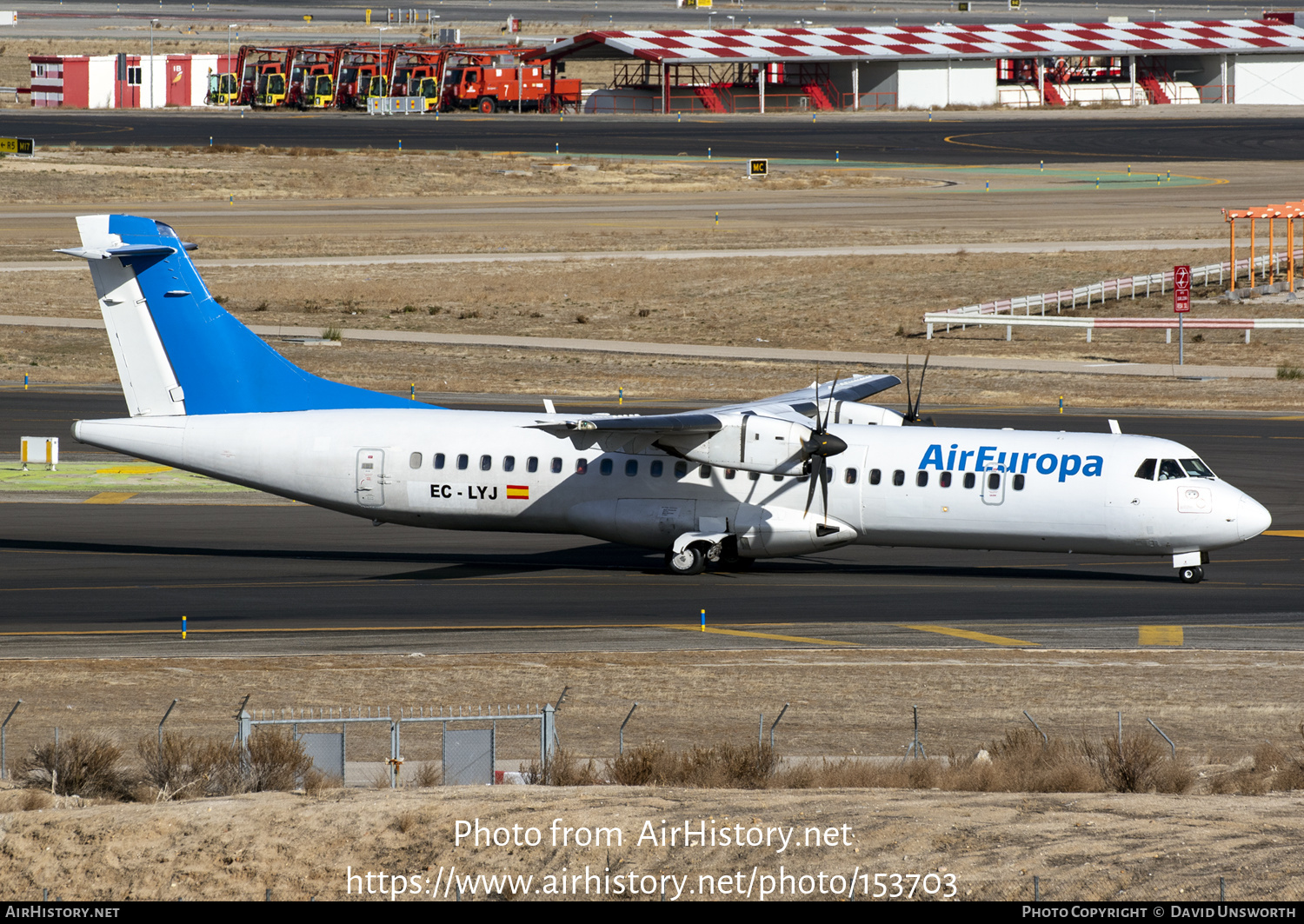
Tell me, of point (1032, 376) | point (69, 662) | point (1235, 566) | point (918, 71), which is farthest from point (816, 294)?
point (918, 71)

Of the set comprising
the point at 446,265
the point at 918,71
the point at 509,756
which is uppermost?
the point at 918,71

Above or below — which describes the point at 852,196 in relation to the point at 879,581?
above

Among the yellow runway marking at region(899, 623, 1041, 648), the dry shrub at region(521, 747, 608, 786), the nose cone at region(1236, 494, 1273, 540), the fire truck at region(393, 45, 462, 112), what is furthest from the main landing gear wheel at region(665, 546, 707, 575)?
the fire truck at region(393, 45, 462, 112)

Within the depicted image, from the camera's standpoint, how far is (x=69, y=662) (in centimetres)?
2548

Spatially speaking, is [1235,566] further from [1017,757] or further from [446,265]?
[446,265]

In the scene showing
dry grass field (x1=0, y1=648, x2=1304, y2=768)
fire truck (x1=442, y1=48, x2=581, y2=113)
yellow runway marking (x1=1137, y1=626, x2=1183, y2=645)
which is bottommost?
dry grass field (x1=0, y1=648, x2=1304, y2=768)

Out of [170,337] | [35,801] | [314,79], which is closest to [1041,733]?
[35,801]

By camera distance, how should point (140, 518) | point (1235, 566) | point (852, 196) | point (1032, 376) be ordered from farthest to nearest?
point (852, 196), point (1032, 376), point (140, 518), point (1235, 566)

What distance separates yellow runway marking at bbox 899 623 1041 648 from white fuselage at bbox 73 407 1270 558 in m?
3.60

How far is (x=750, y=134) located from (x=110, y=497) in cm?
7856

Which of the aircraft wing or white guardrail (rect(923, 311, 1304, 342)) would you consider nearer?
the aircraft wing

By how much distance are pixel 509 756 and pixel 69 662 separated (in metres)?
8.69

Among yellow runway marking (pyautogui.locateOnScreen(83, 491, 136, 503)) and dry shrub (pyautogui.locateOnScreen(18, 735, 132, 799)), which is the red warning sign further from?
dry shrub (pyautogui.locateOnScreen(18, 735, 132, 799))

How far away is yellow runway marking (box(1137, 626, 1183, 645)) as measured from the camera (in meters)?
27.2
